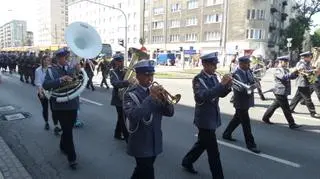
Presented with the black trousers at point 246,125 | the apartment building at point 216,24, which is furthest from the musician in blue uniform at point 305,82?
the apartment building at point 216,24

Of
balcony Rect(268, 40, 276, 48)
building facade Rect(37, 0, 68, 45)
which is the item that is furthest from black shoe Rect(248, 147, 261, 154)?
building facade Rect(37, 0, 68, 45)

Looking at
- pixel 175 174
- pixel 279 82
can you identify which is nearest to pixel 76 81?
pixel 175 174

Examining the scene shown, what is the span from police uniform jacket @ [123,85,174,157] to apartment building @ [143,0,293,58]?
4607cm

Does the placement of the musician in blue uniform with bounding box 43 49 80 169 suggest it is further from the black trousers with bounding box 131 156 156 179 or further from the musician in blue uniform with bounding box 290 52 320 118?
the musician in blue uniform with bounding box 290 52 320 118

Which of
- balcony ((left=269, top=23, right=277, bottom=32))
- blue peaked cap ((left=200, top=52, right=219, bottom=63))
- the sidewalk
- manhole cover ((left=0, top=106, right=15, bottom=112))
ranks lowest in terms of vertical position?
the sidewalk

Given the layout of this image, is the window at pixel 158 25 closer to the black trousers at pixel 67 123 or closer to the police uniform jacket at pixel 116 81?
the police uniform jacket at pixel 116 81

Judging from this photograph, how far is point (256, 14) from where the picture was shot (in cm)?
5531

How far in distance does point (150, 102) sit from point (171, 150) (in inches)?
141

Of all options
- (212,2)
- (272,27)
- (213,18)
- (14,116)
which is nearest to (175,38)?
(213,18)

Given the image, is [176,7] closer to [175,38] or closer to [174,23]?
[174,23]

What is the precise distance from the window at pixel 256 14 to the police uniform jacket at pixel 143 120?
53226mm

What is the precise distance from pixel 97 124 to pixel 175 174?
159 inches

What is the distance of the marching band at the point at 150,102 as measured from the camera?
147 inches

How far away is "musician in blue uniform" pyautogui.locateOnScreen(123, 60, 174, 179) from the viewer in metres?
3.58
